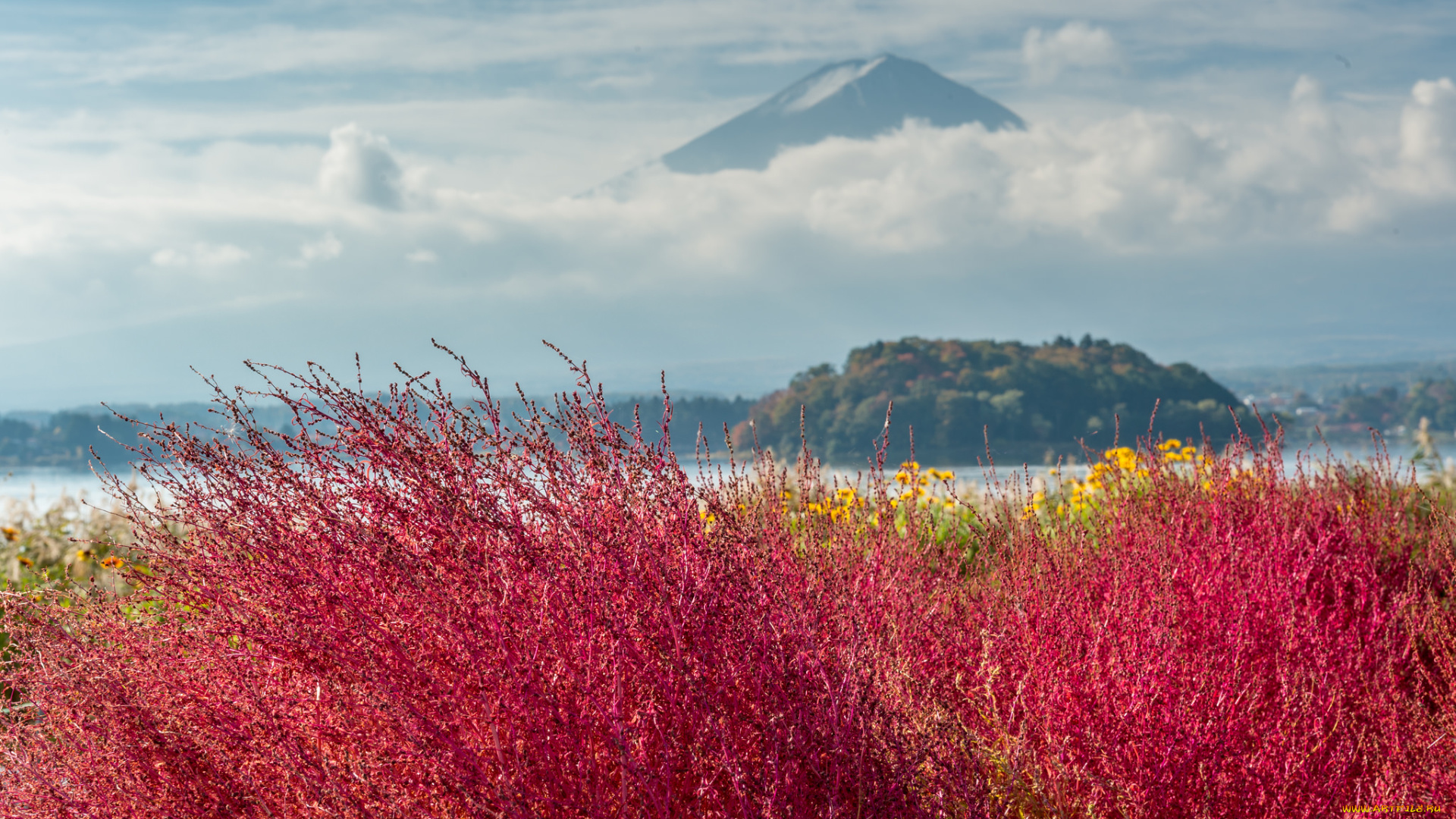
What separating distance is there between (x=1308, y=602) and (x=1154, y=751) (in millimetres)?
1786

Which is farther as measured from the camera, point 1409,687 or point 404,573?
point 1409,687

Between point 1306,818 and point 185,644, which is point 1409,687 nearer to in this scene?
point 1306,818

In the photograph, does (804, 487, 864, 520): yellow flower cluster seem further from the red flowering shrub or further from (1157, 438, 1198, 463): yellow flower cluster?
(1157, 438, 1198, 463): yellow flower cluster

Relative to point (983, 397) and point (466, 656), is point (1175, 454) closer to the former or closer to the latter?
point (466, 656)

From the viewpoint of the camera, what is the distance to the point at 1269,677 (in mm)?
3584

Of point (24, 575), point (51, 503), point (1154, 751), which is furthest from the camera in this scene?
point (51, 503)

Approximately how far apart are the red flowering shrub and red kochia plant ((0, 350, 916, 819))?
0.01 meters

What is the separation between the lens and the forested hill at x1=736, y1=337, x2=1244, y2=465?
41.6m

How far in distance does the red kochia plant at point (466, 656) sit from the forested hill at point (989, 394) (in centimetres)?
3797

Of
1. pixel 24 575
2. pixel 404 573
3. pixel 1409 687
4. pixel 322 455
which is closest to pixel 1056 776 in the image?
pixel 404 573

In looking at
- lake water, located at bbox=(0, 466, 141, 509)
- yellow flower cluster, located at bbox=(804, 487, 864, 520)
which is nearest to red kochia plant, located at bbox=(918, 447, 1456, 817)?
yellow flower cluster, located at bbox=(804, 487, 864, 520)

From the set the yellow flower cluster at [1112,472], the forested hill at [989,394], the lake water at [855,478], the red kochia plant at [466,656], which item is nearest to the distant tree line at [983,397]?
the forested hill at [989,394]

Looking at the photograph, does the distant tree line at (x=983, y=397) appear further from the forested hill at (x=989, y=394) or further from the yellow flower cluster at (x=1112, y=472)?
the yellow flower cluster at (x=1112, y=472)

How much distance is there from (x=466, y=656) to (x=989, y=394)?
4306cm
